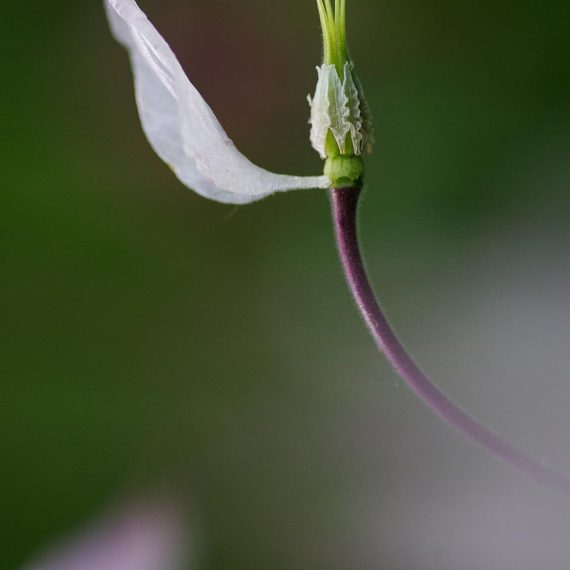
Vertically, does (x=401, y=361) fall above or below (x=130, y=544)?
above

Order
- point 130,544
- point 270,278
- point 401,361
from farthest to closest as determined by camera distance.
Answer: point 270,278 < point 130,544 < point 401,361

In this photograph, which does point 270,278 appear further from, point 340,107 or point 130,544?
point 340,107

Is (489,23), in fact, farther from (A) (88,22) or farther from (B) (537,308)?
(A) (88,22)

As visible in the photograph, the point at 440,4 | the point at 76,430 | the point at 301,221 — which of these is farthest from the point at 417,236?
the point at 76,430

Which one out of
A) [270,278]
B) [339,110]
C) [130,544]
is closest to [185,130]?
[339,110]

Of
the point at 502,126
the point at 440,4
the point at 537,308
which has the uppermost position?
the point at 440,4

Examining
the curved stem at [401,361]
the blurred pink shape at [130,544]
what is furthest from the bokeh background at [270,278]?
the curved stem at [401,361]

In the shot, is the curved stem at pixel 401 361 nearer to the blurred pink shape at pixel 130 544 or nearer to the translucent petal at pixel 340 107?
the translucent petal at pixel 340 107

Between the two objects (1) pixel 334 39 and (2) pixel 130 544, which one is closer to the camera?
(1) pixel 334 39
